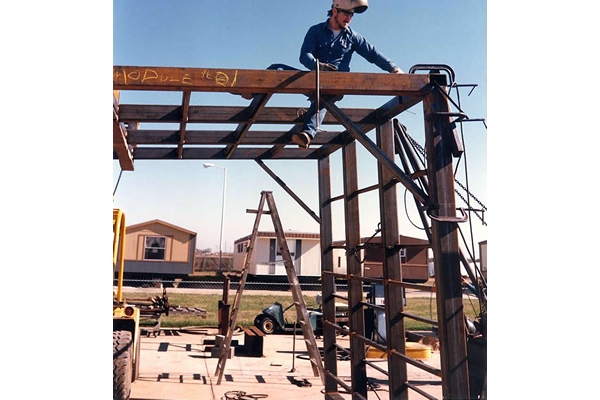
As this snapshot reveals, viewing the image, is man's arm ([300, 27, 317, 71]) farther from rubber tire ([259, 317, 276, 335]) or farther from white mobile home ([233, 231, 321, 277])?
white mobile home ([233, 231, 321, 277])

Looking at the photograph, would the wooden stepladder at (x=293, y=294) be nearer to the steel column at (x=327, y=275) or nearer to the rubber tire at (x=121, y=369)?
the steel column at (x=327, y=275)

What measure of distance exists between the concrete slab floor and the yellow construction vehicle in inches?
19.6

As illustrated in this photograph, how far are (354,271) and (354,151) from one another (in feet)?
4.30

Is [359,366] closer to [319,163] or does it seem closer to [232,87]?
[319,163]

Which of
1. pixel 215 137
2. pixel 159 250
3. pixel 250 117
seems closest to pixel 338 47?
pixel 250 117

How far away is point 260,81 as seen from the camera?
358cm

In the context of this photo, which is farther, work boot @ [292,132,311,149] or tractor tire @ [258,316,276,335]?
tractor tire @ [258,316,276,335]

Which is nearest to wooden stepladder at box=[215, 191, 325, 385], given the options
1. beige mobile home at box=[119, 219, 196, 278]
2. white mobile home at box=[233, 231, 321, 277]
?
white mobile home at box=[233, 231, 321, 277]

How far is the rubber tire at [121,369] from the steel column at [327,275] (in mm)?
2260

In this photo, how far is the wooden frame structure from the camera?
3457 mm

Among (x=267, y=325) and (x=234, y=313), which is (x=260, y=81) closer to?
(x=234, y=313)

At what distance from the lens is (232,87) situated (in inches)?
139
